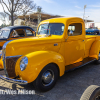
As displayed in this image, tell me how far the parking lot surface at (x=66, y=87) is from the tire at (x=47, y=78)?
19 cm

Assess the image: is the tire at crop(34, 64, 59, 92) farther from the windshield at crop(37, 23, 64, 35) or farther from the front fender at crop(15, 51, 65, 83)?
the windshield at crop(37, 23, 64, 35)

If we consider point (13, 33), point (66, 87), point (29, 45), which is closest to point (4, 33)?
point (13, 33)

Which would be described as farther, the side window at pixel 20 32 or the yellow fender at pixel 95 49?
the side window at pixel 20 32

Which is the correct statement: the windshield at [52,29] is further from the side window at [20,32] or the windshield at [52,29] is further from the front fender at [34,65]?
the side window at [20,32]

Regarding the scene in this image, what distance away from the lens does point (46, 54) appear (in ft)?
8.66

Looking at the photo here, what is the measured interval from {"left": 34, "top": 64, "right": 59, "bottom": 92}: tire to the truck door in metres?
0.85

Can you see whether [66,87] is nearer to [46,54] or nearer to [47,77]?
[47,77]

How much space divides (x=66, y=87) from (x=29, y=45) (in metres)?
1.56

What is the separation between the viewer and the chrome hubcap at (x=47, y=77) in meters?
2.68

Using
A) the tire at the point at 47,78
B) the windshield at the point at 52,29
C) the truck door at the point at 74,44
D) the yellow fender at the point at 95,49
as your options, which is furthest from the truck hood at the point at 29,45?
the yellow fender at the point at 95,49

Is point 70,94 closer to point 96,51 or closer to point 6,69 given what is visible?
point 6,69

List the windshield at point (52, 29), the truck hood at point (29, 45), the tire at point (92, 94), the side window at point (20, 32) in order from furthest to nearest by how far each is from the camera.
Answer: the side window at point (20, 32) → the windshield at point (52, 29) → the truck hood at point (29, 45) → the tire at point (92, 94)

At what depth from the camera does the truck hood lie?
2.53 meters

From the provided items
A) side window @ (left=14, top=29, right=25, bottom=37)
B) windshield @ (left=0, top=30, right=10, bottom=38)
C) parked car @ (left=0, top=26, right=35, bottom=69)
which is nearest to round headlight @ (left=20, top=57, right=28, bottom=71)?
parked car @ (left=0, top=26, right=35, bottom=69)
